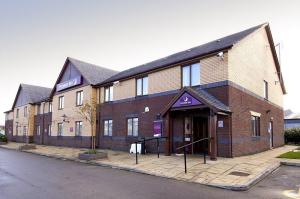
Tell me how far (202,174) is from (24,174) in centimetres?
775

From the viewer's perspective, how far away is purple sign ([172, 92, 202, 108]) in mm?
15008

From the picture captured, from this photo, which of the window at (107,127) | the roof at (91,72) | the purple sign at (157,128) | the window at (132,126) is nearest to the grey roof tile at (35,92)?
the roof at (91,72)

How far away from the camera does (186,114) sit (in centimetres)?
1744

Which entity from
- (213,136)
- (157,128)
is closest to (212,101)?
(213,136)

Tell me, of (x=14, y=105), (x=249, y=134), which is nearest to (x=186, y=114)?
(x=249, y=134)

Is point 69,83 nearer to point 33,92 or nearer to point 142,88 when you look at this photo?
point 142,88

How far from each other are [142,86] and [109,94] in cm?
491

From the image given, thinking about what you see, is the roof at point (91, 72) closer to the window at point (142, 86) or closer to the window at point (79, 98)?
the window at point (79, 98)

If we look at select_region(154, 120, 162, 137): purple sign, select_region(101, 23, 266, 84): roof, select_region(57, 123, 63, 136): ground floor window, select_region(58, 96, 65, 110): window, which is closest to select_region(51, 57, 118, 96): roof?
select_region(58, 96, 65, 110): window

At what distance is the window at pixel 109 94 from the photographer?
24922 mm

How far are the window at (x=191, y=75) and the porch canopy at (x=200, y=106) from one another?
696 millimetres

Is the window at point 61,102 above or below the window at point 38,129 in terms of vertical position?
above

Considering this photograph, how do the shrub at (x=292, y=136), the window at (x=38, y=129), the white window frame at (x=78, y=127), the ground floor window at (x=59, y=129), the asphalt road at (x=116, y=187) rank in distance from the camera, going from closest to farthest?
the asphalt road at (x=116, y=187), the white window frame at (x=78, y=127), the shrub at (x=292, y=136), the ground floor window at (x=59, y=129), the window at (x=38, y=129)

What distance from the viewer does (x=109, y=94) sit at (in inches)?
996
